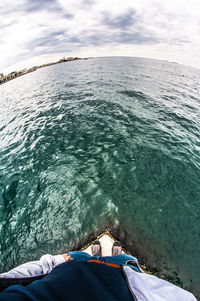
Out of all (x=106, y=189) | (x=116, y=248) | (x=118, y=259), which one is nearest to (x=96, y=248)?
(x=116, y=248)

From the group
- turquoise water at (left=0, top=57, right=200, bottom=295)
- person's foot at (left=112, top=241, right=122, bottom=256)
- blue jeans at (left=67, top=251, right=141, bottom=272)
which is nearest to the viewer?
blue jeans at (left=67, top=251, right=141, bottom=272)

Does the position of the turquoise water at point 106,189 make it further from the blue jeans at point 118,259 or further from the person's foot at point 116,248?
the blue jeans at point 118,259

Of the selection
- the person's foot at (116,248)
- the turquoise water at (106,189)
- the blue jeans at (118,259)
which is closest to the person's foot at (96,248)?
the person's foot at (116,248)

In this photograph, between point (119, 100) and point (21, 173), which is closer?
point (21, 173)

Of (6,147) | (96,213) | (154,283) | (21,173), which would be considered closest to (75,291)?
(154,283)

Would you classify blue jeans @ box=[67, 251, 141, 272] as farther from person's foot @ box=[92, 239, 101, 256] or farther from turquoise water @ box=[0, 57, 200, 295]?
turquoise water @ box=[0, 57, 200, 295]

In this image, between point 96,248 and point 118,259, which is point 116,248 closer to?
point 96,248

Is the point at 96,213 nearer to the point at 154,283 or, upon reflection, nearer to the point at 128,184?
the point at 128,184

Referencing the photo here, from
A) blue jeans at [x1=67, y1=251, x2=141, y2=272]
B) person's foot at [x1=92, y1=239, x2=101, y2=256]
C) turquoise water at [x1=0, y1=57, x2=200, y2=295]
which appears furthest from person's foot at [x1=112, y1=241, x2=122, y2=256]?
blue jeans at [x1=67, y1=251, x2=141, y2=272]
